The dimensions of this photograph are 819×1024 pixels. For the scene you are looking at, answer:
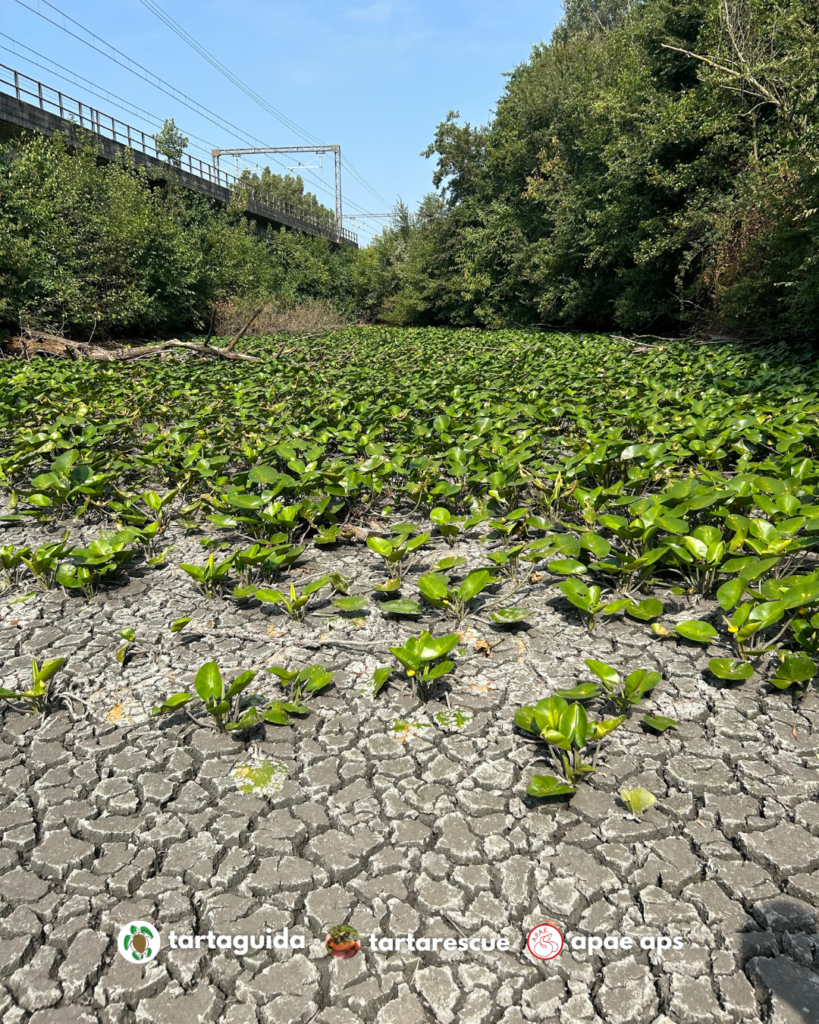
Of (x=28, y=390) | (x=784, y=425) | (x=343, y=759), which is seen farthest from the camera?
(x=28, y=390)

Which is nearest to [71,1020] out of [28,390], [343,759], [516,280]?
[343,759]

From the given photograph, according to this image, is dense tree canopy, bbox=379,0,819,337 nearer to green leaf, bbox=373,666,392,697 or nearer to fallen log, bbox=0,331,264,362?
green leaf, bbox=373,666,392,697

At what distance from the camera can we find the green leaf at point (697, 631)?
2.09m

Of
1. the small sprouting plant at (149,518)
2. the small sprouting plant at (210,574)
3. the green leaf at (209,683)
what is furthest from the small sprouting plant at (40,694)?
the small sprouting plant at (149,518)

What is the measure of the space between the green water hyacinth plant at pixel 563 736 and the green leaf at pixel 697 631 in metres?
0.60

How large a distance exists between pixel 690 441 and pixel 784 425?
0.80 meters

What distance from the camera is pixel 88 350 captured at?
1174cm

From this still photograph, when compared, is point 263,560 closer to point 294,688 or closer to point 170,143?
point 294,688

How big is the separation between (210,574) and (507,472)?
1779 millimetres

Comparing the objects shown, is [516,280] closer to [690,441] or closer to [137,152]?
[137,152]

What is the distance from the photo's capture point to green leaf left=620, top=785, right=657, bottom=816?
1.52 m

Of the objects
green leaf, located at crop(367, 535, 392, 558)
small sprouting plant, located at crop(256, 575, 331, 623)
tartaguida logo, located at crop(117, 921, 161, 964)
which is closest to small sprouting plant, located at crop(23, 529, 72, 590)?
small sprouting plant, located at crop(256, 575, 331, 623)

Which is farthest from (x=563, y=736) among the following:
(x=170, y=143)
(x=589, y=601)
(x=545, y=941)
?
(x=170, y=143)

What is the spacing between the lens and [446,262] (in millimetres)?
25750
